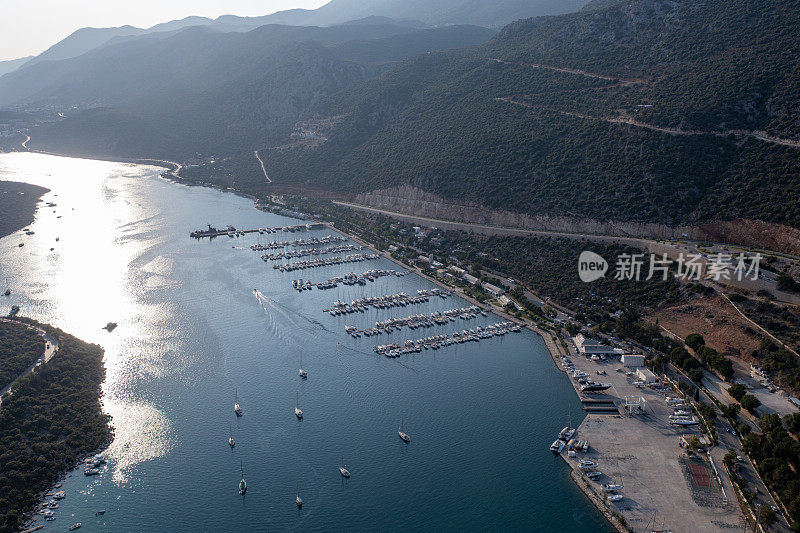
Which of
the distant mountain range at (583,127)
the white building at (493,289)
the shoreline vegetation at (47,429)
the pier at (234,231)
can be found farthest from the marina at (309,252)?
the shoreline vegetation at (47,429)

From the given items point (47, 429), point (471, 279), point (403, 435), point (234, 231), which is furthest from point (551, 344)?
point (234, 231)

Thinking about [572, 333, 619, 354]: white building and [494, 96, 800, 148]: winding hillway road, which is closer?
[572, 333, 619, 354]: white building

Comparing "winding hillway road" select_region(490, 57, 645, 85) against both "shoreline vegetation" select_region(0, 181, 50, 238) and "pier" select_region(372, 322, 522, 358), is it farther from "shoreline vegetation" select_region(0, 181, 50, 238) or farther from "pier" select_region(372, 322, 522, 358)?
"shoreline vegetation" select_region(0, 181, 50, 238)

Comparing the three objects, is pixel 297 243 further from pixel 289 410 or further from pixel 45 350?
pixel 289 410

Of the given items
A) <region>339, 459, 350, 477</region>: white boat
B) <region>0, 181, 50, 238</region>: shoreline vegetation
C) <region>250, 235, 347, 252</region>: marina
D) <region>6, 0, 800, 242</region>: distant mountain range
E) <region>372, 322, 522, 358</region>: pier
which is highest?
<region>6, 0, 800, 242</region>: distant mountain range

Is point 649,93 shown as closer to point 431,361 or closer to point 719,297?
point 719,297

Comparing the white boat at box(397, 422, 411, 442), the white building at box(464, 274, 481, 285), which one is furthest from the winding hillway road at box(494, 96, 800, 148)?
the white boat at box(397, 422, 411, 442)

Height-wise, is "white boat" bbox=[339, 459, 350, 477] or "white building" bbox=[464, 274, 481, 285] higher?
"white building" bbox=[464, 274, 481, 285]
